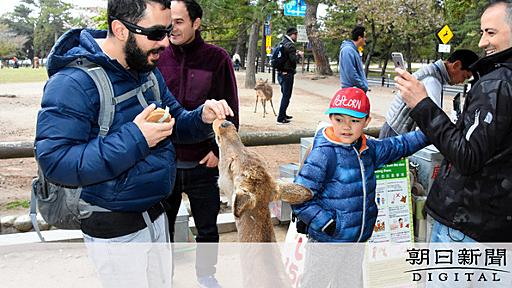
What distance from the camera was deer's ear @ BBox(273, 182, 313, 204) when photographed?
2015 mm

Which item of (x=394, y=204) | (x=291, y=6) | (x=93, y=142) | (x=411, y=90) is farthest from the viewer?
(x=291, y=6)

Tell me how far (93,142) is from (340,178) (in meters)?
1.33

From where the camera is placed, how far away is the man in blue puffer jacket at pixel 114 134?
178 cm

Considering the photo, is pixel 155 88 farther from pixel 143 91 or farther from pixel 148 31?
pixel 148 31

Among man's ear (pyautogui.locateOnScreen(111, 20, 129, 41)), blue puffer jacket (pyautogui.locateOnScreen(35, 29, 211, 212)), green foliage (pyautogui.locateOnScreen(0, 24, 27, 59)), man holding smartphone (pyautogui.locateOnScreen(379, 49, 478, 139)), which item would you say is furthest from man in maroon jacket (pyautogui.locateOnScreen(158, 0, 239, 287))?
green foliage (pyautogui.locateOnScreen(0, 24, 27, 59))

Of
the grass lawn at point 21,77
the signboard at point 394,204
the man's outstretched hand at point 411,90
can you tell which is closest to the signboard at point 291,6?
the signboard at point 394,204

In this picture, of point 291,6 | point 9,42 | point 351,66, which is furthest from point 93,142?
point 9,42

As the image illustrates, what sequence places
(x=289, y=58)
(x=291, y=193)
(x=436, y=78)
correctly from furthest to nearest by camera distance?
(x=289, y=58)
(x=436, y=78)
(x=291, y=193)

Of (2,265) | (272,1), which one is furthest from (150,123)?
(272,1)

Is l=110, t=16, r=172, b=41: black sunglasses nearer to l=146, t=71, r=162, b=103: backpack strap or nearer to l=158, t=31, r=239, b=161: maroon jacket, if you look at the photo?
l=146, t=71, r=162, b=103: backpack strap

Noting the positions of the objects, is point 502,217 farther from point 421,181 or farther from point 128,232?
point 421,181

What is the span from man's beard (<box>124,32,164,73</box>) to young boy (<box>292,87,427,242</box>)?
100 cm

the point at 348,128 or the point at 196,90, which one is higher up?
the point at 196,90

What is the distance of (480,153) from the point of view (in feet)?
6.69
